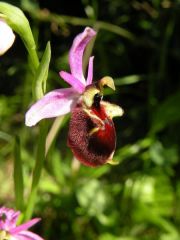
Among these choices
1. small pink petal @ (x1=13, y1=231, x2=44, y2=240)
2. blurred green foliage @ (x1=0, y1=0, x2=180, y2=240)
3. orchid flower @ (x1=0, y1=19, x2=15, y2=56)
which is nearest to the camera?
orchid flower @ (x1=0, y1=19, x2=15, y2=56)

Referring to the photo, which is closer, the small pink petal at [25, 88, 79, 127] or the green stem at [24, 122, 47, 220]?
the small pink petal at [25, 88, 79, 127]

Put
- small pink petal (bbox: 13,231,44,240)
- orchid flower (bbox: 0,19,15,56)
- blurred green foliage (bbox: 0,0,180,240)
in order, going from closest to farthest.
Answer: orchid flower (bbox: 0,19,15,56)
small pink petal (bbox: 13,231,44,240)
blurred green foliage (bbox: 0,0,180,240)

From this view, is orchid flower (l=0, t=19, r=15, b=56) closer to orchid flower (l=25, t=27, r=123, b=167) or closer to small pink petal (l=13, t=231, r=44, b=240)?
orchid flower (l=25, t=27, r=123, b=167)

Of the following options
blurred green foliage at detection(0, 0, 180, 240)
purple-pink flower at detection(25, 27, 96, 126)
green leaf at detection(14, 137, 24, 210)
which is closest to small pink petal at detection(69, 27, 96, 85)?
purple-pink flower at detection(25, 27, 96, 126)

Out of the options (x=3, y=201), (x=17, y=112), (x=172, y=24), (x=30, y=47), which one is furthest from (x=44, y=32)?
(x=30, y=47)

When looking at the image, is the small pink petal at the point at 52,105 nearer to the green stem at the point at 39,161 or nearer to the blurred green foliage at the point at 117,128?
the green stem at the point at 39,161

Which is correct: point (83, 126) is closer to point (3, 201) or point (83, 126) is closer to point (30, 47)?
point (30, 47)

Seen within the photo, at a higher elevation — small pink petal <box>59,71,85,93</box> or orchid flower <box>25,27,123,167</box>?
small pink petal <box>59,71,85,93</box>
